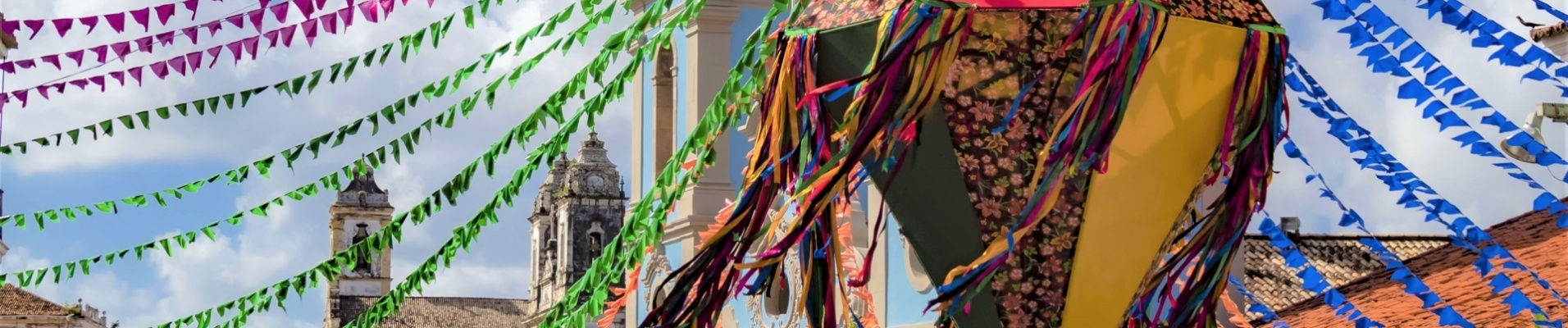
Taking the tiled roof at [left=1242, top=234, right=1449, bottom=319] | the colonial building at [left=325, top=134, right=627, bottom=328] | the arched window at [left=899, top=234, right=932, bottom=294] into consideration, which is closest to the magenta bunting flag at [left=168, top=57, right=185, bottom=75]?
the arched window at [left=899, top=234, right=932, bottom=294]

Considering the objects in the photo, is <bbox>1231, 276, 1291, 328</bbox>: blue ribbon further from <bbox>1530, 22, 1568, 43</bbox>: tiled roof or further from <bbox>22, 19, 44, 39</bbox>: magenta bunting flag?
<bbox>22, 19, 44, 39</bbox>: magenta bunting flag

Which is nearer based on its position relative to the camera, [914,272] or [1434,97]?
[1434,97]

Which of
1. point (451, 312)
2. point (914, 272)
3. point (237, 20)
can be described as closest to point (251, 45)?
point (237, 20)

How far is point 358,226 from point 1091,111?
73.4 m

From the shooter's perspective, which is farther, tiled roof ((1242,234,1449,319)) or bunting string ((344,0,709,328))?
tiled roof ((1242,234,1449,319))

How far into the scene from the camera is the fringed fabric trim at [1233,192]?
472cm

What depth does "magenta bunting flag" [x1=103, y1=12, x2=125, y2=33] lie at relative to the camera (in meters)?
6.14

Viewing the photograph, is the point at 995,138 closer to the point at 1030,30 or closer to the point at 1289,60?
the point at 1030,30

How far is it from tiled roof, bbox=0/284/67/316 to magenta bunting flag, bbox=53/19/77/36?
43.7 m

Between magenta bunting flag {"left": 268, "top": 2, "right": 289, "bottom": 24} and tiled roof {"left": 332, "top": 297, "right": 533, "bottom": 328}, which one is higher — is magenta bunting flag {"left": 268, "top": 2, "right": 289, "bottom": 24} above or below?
below

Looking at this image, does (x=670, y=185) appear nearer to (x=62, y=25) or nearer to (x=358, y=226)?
(x=62, y=25)

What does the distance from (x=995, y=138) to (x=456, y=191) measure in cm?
235

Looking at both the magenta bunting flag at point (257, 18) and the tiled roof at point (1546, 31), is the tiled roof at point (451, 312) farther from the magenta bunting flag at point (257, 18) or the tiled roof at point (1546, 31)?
the magenta bunting flag at point (257, 18)

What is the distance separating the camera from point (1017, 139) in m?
4.66
